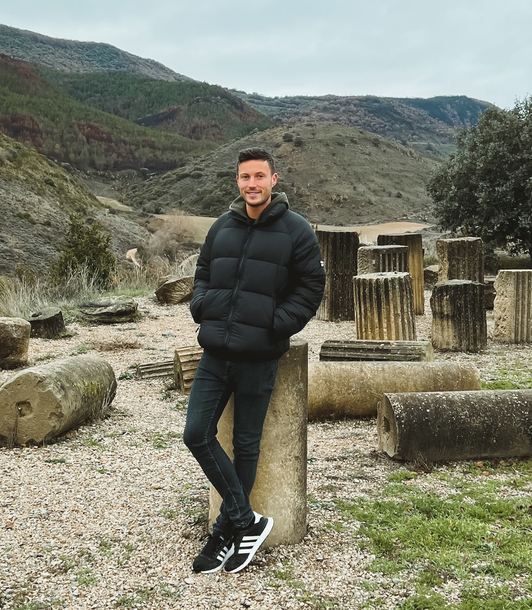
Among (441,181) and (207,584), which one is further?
(441,181)

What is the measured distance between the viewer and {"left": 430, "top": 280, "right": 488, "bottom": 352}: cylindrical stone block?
8.38m

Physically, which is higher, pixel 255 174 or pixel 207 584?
pixel 255 174

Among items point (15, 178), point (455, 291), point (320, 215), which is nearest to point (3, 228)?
point (15, 178)

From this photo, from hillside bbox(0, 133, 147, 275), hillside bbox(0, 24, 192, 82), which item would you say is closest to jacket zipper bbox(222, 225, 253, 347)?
hillside bbox(0, 133, 147, 275)

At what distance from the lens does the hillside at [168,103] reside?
67.2 meters

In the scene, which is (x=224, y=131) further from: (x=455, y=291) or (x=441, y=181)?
(x=455, y=291)

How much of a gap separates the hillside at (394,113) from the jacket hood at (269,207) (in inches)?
2892

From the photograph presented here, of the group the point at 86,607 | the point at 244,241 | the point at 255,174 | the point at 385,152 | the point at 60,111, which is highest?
the point at 60,111

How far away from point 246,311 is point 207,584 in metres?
1.34

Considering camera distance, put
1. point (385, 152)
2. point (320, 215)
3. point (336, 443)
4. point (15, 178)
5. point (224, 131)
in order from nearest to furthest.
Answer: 1. point (336, 443)
2. point (15, 178)
3. point (320, 215)
4. point (385, 152)
5. point (224, 131)

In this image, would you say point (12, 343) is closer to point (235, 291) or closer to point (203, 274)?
point (203, 274)

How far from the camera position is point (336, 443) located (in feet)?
17.3

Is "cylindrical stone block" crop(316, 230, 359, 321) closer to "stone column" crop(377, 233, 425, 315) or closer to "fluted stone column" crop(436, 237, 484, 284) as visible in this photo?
"stone column" crop(377, 233, 425, 315)

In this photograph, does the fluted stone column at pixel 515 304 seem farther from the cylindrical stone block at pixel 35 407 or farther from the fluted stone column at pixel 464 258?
the cylindrical stone block at pixel 35 407
